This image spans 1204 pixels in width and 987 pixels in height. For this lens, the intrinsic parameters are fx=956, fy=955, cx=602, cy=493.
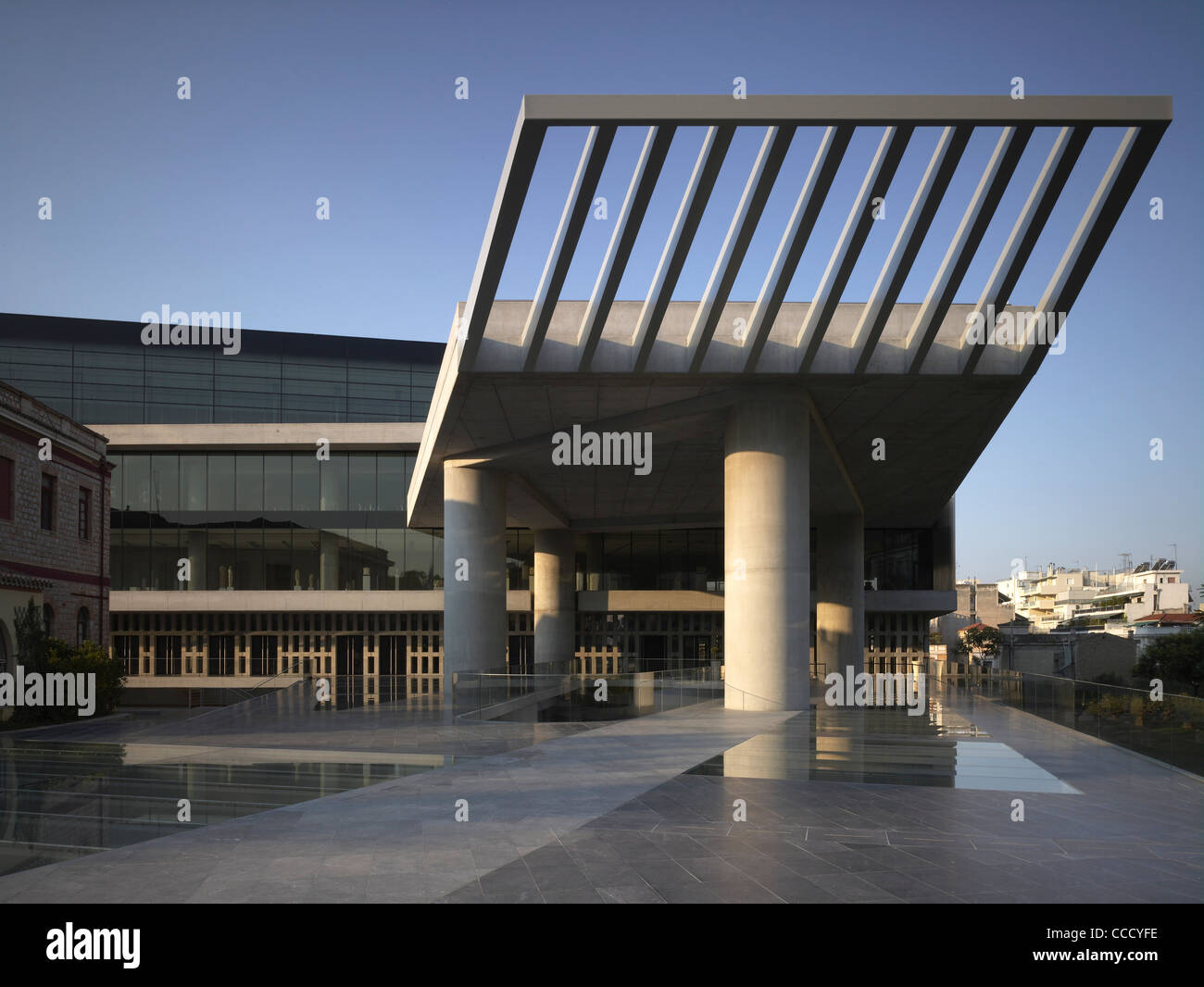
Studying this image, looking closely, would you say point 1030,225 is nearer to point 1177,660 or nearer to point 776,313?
point 776,313

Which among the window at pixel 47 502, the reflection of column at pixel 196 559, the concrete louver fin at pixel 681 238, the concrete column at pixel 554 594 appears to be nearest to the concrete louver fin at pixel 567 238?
the concrete louver fin at pixel 681 238

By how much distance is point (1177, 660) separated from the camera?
4094 cm

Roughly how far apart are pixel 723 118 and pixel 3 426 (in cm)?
2282

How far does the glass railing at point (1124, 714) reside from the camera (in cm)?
1348

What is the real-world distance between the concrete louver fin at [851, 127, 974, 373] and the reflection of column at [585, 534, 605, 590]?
3213 centimetres

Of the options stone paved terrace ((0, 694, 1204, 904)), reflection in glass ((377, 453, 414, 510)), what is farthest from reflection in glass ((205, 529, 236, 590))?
stone paved terrace ((0, 694, 1204, 904))

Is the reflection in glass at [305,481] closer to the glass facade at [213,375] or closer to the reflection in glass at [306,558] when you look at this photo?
the reflection in glass at [306,558]

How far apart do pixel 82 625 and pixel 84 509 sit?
4007 millimetres

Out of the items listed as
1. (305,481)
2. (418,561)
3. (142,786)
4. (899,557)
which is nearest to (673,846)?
(142,786)

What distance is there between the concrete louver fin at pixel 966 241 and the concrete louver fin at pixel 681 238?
4748 millimetres

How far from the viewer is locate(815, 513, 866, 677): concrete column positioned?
131 ft

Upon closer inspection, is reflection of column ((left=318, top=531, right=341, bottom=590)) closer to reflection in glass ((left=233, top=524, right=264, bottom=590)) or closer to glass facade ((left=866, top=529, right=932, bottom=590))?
reflection in glass ((left=233, top=524, right=264, bottom=590))
